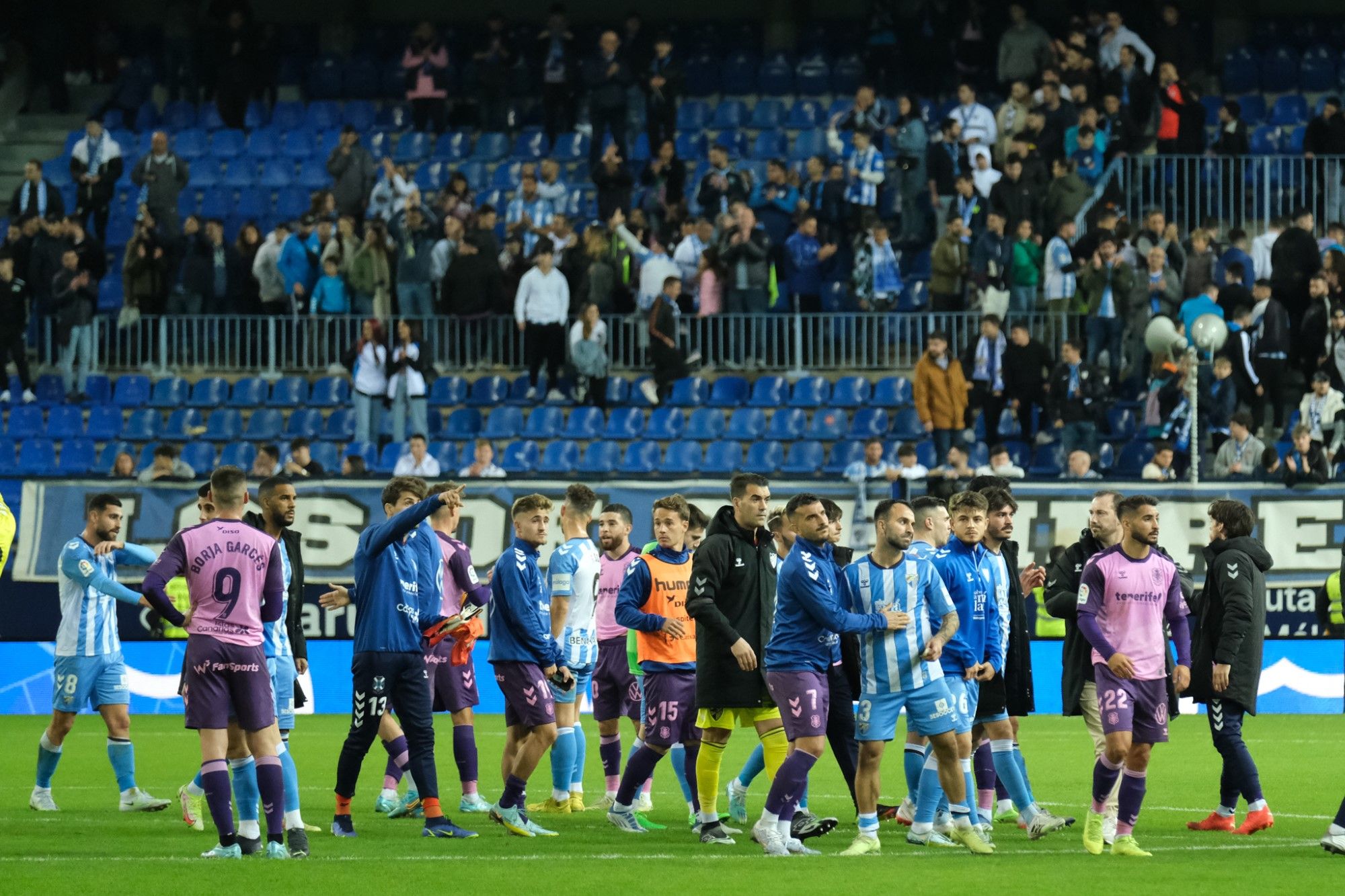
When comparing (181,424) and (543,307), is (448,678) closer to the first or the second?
(543,307)

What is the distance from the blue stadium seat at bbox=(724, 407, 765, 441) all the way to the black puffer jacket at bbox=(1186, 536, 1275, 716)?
13.4 metres

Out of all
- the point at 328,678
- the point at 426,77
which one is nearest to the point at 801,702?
the point at 328,678

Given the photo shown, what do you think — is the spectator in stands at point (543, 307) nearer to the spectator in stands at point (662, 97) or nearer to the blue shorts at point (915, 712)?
the spectator in stands at point (662, 97)

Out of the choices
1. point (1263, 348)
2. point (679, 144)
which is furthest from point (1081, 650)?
point (679, 144)

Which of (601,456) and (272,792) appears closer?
(272,792)

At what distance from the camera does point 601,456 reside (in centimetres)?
2545

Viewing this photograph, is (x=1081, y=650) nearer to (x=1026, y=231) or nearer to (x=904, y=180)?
(x=1026, y=231)

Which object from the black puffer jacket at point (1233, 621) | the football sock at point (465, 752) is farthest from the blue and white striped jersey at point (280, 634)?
the black puffer jacket at point (1233, 621)

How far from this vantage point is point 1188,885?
31.7 feet

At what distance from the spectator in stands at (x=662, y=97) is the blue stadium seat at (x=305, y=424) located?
22.4 feet

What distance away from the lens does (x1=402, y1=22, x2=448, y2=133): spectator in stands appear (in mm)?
30906

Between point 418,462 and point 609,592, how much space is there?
9.30 meters

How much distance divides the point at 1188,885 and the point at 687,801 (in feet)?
16.3

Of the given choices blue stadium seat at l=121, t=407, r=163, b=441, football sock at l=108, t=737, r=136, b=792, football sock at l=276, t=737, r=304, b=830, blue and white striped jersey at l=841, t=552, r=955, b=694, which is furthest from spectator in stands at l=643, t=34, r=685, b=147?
football sock at l=276, t=737, r=304, b=830
